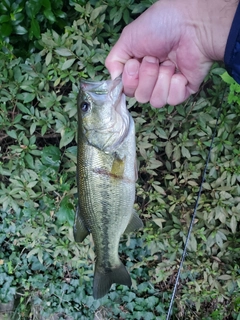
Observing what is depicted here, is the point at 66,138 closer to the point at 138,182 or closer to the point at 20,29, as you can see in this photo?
the point at 138,182

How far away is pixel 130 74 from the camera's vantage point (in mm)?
1885

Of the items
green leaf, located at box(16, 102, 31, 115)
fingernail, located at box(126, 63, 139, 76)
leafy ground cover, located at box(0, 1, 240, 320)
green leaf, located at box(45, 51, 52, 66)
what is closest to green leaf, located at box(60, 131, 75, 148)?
leafy ground cover, located at box(0, 1, 240, 320)

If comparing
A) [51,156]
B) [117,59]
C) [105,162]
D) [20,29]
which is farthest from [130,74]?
[20,29]

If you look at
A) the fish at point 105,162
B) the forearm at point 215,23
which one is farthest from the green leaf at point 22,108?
the forearm at point 215,23

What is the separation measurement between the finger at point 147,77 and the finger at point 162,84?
0.02 meters

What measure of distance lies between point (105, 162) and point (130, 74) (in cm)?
49

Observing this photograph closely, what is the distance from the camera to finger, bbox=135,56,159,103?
73.9 inches

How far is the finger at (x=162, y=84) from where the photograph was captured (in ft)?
6.30

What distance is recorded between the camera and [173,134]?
282 cm

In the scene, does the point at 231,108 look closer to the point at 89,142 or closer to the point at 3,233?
the point at 89,142

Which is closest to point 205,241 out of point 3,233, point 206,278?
point 206,278

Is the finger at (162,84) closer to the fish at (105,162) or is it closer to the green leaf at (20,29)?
the fish at (105,162)

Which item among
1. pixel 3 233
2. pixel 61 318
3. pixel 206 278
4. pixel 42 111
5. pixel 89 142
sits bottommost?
pixel 61 318

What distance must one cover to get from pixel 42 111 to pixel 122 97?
4.24ft
